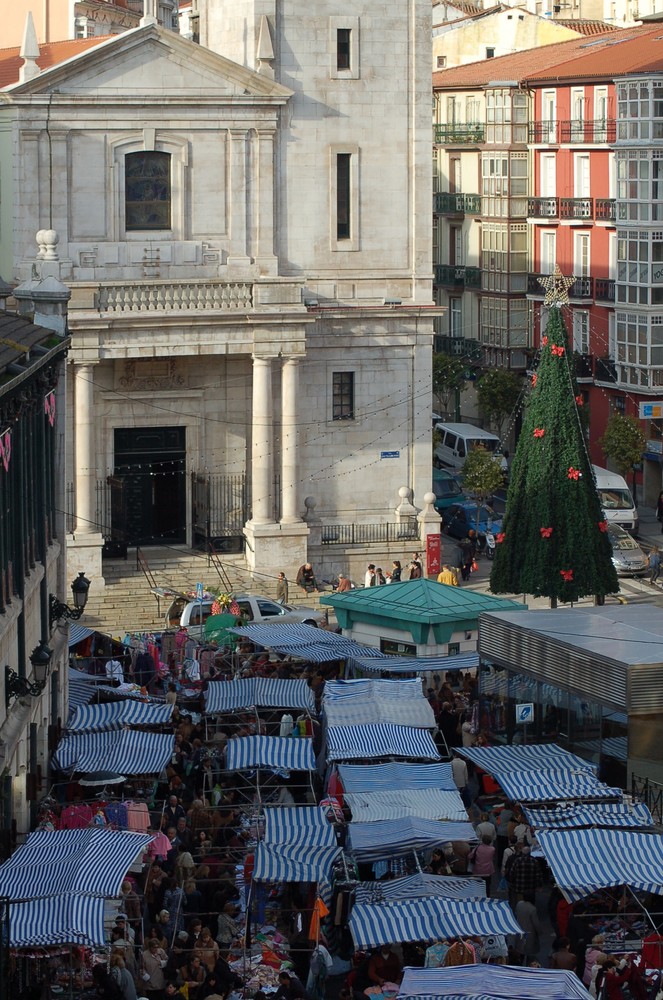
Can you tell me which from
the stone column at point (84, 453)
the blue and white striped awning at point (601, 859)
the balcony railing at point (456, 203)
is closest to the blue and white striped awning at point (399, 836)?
the blue and white striped awning at point (601, 859)

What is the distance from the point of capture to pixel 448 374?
3270 inches

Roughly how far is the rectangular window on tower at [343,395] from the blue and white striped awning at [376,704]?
18.3 metres

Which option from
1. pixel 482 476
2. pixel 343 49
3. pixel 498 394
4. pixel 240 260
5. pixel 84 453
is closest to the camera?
pixel 84 453

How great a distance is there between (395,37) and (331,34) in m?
1.68

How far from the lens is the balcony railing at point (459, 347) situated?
282 feet

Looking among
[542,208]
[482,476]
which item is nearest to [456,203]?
[542,208]

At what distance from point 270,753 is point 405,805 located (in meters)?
3.64

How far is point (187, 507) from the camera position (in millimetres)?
56281

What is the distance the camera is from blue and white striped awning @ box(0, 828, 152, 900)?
2733cm

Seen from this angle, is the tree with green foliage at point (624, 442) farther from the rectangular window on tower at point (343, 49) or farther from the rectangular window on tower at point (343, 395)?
the rectangular window on tower at point (343, 49)

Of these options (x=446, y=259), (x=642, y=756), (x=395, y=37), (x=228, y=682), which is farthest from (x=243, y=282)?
(x=446, y=259)

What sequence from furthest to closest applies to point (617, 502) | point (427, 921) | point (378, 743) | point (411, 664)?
point (617, 502)
point (411, 664)
point (378, 743)
point (427, 921)

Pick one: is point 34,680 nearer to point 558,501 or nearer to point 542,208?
point 558,501

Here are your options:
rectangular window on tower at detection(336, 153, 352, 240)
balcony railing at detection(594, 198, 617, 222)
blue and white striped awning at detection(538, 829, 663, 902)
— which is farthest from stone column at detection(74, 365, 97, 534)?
balcony railing at detection(594, 198, 617, 222)
